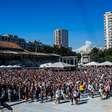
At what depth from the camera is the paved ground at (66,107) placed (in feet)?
68.6

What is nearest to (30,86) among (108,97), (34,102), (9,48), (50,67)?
(34,102)

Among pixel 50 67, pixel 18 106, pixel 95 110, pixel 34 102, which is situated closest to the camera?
pixel 95 110

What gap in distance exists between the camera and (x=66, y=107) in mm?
21766

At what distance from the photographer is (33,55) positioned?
4006 inches

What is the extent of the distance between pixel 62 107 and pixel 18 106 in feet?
9.67

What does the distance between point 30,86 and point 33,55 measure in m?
76.5

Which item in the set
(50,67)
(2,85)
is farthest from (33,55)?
(2,85)

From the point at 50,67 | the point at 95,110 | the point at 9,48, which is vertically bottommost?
the point at 95,110

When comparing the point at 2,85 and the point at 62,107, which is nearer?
the point at 62,107

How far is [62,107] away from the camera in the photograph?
21844 millimetres

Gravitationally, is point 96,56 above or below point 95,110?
above

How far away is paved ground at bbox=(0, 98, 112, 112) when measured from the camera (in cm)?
2091

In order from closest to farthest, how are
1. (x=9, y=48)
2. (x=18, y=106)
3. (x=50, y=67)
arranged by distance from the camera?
(x=18, y=106) → (x=50, y=67) → (x=9, y=48)

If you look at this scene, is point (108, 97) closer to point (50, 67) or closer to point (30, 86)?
point (30, 86)
